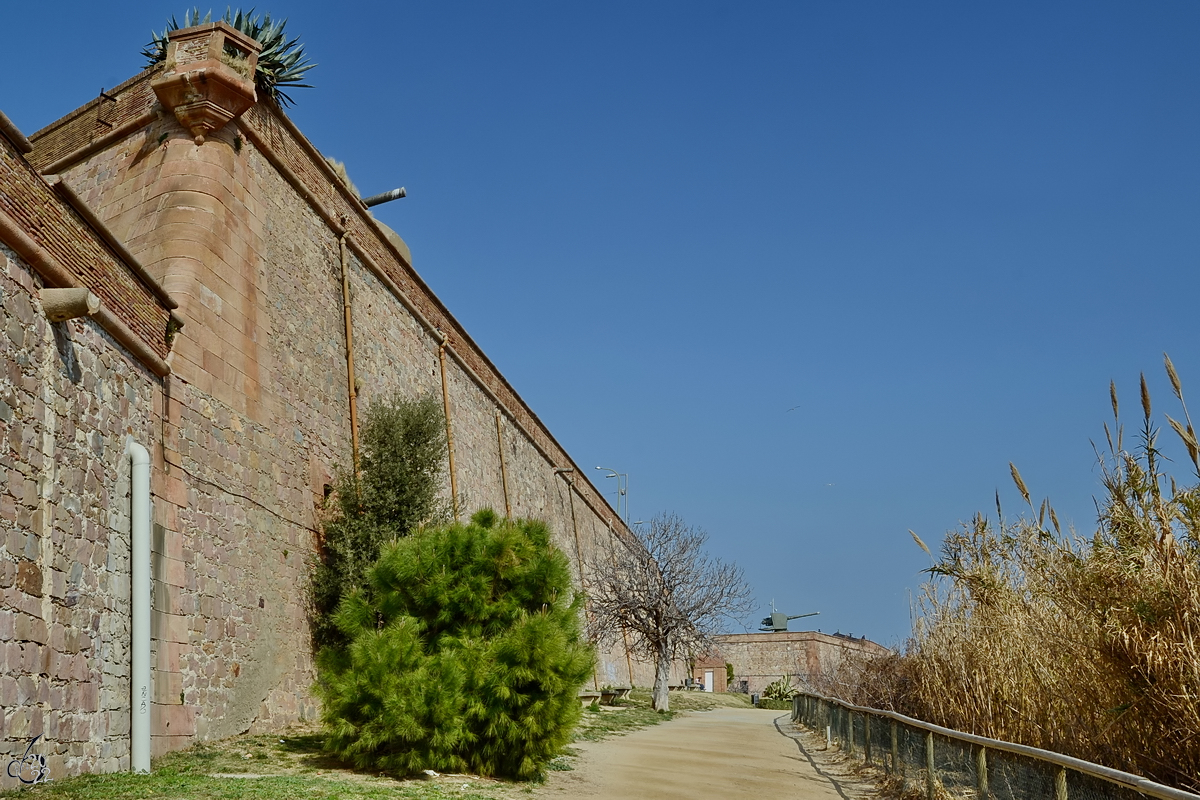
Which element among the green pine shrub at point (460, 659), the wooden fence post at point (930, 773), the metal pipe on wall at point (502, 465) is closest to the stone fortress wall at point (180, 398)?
the green pine shrub at point (460, 659)

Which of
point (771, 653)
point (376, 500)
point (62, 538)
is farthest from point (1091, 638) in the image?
point (771, 653)

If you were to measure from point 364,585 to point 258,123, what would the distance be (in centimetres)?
688

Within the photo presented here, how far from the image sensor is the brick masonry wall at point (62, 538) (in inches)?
281

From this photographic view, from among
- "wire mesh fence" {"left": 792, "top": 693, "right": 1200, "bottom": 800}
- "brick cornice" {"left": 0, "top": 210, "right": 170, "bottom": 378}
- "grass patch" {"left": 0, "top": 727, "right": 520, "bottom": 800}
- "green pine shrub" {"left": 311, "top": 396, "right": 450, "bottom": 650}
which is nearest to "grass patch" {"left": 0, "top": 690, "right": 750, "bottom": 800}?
"grass patch" {"left": 0, "top": 727, "right": 520, "bottom": 800}

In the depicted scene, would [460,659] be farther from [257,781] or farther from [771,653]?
[771,653]

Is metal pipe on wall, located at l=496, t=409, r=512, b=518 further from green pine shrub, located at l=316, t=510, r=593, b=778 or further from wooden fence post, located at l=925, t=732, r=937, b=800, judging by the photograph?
wooden fence post, located at l=925, t=732, r=937, b=800

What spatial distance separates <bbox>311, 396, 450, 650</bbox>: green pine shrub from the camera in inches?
511

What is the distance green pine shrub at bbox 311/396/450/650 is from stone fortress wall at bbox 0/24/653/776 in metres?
0.38

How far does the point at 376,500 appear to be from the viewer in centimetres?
1359

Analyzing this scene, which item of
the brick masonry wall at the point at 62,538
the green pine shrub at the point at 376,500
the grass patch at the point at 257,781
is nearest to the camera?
the grass patch at the point at 257,781

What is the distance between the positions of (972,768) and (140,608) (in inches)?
287

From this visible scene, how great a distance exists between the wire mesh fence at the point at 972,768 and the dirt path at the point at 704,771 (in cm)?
50

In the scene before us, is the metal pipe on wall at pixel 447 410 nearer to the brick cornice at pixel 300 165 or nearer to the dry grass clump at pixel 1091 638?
the brick cornice at pixel 300 165

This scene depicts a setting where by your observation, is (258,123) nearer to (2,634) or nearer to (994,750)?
(2,634)
